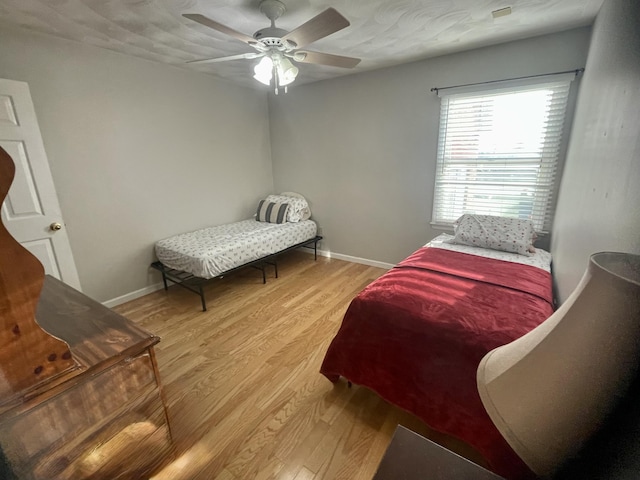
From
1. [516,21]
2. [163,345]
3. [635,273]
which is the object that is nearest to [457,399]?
[635,273]

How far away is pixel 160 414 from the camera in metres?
1.26

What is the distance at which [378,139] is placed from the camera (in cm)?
328

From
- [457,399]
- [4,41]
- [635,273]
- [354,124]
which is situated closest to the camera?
[635,273]

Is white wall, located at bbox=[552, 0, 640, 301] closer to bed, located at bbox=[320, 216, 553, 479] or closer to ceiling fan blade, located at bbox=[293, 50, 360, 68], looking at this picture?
bed, located at bbox=[320, 216, 553, 479]

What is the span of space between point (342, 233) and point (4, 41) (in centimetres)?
350

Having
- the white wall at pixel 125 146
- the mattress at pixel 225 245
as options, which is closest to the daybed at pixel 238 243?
the mattress at pixel 225 245

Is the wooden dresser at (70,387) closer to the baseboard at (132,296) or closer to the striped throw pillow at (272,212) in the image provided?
the baseboard at (132,296)

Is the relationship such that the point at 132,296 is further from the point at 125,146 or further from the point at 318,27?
the point at 318,27

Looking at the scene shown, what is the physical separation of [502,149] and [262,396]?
9.60 ft

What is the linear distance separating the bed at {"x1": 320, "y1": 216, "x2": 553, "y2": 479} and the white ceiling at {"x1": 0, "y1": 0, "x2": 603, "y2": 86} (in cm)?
180

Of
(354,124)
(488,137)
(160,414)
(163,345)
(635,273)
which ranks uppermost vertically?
(354,124)

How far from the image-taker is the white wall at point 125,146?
227 centimetres

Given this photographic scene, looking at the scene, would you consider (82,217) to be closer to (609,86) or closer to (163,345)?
(163,345)

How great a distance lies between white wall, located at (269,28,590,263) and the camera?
8.20ft
